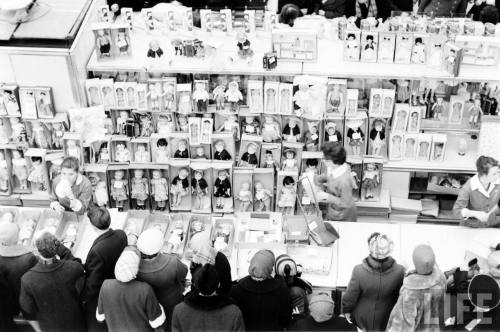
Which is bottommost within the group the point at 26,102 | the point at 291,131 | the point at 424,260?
the point at 424,260

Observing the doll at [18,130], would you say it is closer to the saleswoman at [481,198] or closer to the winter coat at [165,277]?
the winter coat at [165,277]

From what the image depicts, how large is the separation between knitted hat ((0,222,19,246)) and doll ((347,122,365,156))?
3.36m

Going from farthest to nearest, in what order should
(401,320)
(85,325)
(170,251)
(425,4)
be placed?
(425,4)
(170,251)
(85,325)
(401,320)

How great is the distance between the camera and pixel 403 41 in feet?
21.5

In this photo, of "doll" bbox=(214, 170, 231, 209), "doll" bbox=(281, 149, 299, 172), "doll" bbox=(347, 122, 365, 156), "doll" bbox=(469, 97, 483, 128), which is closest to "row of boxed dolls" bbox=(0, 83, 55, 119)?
"doll" bbox=(214, 170, 231, 209)

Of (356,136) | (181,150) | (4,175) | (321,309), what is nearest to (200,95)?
(181,150)

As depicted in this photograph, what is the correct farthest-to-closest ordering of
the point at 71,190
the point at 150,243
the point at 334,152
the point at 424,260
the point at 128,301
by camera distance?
the point at 71,190 → the point at 334,152 → the point at 150,243 → the point at 128,301 → the point at 424,260

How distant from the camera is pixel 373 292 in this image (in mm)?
4641

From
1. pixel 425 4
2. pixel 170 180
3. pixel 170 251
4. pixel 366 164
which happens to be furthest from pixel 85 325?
pixel 425 4

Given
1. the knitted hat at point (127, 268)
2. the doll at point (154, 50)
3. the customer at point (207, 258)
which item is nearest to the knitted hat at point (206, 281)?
the customer at point (207, 258)

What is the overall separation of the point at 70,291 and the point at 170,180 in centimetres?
229

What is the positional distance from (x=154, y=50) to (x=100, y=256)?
2.67 metres

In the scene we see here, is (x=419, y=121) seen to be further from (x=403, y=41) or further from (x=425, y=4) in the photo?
(x=425, y=4)

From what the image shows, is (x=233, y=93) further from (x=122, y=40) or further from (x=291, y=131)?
(x=122, y=40)
